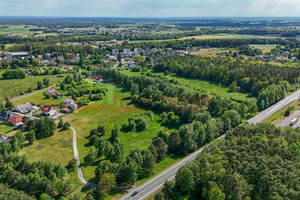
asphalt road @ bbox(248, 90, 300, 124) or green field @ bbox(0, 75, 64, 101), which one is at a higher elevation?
green field @ bbox(0, 75, 64, 101)

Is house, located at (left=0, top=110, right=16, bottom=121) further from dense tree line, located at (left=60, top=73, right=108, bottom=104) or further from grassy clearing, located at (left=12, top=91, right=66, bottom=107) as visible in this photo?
dense tree line, located at (left=60, top=73, right=108, bottom=104)

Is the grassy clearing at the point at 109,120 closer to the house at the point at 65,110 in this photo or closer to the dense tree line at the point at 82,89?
the house at the point at 65,110

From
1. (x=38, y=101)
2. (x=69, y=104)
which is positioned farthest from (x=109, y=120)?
(x=38, y=101)

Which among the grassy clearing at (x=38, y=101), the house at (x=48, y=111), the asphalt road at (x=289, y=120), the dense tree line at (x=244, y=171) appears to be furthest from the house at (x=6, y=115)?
the asphalt road at (x=289, y=120)

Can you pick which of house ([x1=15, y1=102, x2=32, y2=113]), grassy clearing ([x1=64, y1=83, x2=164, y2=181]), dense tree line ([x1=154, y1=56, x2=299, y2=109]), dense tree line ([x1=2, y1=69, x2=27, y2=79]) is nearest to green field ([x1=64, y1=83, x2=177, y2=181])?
grassy clearing ([x1=64, y1=83, x2=164, y2=181])

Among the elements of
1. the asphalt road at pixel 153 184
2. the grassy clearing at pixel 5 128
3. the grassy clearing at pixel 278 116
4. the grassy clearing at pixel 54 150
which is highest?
the grassy clearing at pixel 278 116

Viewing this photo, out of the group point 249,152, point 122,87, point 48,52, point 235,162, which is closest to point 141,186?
point 235,162
